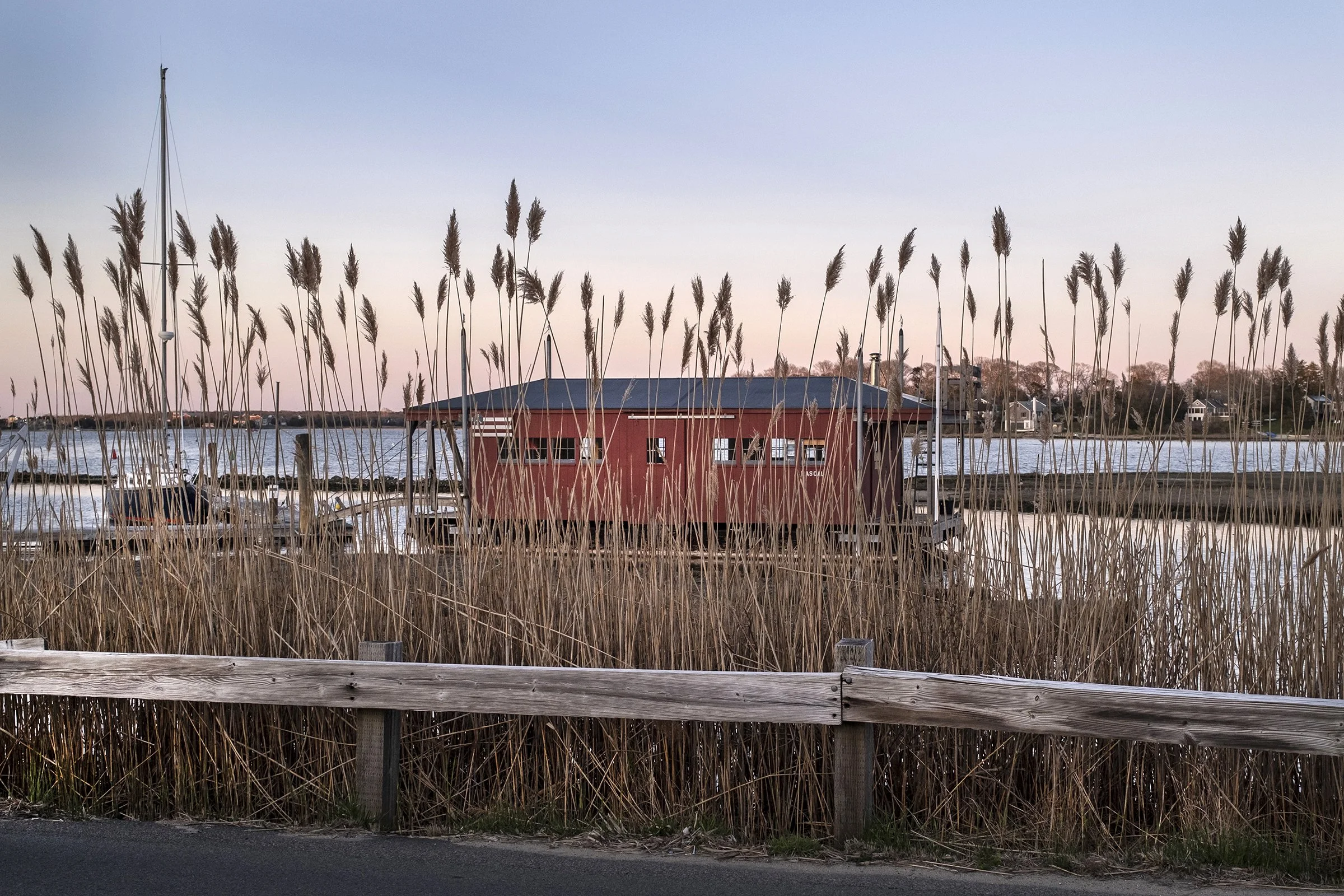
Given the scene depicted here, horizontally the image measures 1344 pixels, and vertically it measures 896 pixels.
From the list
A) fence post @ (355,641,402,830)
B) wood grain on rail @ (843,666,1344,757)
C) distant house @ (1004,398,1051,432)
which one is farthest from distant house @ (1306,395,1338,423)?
fence post @ (355,641,402,830)

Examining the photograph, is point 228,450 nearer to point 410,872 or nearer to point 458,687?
point 458,687

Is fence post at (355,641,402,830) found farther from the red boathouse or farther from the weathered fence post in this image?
the weathered fence post

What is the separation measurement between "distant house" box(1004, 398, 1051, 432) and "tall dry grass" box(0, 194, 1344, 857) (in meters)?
0.20

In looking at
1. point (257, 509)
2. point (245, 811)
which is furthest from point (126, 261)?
point (245, 811)

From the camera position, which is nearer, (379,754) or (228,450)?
(379,754)

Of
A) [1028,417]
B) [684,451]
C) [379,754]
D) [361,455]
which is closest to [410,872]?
[379,754]

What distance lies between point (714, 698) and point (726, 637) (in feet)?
2.50

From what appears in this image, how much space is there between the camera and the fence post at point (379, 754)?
3455 millimetres

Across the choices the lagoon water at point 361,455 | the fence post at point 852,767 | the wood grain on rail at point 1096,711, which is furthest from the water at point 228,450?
the wood grain on rail at point 1096,711

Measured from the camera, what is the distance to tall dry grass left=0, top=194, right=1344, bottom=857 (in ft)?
11.9

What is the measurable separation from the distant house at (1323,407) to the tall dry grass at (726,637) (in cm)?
15

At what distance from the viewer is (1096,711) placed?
3.03 metres

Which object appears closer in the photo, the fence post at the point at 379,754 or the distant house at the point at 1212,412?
the fence post at the point at 379,754

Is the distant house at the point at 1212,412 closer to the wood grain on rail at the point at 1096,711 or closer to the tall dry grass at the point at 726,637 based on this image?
the tall dry grass at the point at 726,637
